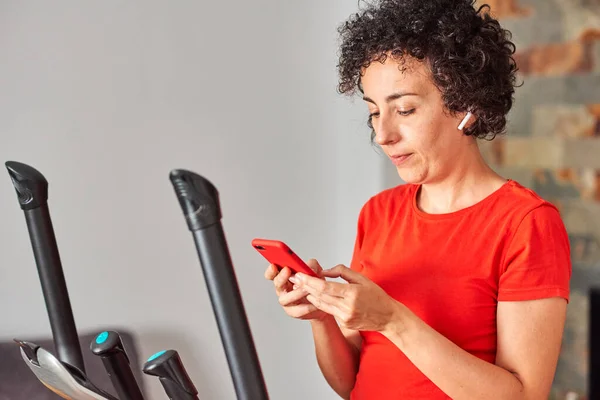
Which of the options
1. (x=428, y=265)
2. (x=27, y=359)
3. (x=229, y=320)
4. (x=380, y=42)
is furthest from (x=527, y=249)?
(x=27, y=359)

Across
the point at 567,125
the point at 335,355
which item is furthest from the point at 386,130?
the point at 567,125

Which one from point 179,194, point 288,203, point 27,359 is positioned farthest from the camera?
point 288,203

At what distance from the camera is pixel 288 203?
2.45 meters

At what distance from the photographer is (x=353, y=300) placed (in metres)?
0.95

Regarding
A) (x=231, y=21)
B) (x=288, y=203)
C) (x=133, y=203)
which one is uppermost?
(x=231, y=21)

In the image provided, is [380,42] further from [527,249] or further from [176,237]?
[176,237]

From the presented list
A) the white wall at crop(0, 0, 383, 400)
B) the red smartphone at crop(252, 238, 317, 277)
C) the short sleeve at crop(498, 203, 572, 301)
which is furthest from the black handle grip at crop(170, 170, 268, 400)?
the white wall at crop(0, 0, 383, 400)

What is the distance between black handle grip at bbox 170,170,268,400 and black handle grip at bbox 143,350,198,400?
0.38 ft

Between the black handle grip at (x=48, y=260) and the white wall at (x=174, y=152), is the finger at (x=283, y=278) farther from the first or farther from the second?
the white wall at (x=174, y=152)

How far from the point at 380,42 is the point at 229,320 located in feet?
2.33

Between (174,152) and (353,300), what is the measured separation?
4.59 feet

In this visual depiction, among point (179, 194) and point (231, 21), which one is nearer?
point (179, 194)

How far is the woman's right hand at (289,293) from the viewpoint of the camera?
3.41 feet

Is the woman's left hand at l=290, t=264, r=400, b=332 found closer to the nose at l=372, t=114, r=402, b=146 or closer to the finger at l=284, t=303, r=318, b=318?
the finger at l=284, t=303, r=318, b=318
